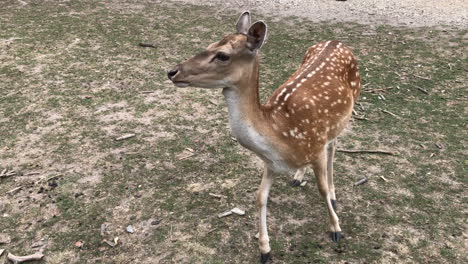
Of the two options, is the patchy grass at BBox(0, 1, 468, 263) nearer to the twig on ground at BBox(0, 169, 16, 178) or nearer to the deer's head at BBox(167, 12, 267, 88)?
the twig on ground at BBox(0, 169, 16, 178)

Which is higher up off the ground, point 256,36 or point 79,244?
Answer: point 256,36

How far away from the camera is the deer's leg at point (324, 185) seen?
3569 millimetres

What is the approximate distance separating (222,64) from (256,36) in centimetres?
31

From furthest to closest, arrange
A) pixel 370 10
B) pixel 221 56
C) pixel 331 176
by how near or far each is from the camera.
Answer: pixel 370 10 → pixel 331 176 → pixel 221 56

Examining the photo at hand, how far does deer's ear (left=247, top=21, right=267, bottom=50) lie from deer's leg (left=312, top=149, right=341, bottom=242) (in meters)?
1.20

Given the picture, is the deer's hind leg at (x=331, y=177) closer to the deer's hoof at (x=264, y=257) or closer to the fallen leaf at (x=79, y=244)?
the deer's hoof at (x=264, y=257)

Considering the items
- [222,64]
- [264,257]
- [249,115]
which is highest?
[222,64]

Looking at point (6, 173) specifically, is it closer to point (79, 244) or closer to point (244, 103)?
point (79, 244)

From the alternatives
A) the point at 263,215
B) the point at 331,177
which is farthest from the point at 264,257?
the point at 331,177

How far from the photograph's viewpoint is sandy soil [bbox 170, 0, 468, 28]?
9.71 m

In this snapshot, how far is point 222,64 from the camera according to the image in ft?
9.37

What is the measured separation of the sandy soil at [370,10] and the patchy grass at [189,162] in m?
1.64

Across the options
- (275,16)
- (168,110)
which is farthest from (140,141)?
(275,16)

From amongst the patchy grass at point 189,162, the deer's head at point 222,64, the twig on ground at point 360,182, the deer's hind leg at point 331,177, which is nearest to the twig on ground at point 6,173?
the patchy grass at point 189,162
